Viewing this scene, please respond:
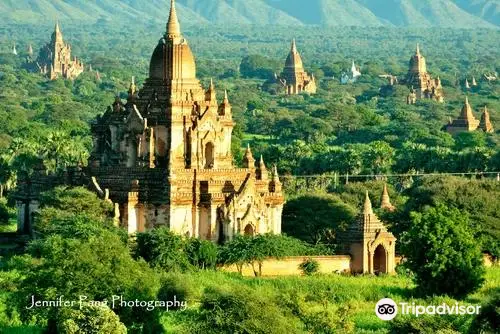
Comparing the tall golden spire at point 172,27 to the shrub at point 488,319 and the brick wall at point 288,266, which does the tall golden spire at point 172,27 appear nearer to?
the brick wall at point 288,266

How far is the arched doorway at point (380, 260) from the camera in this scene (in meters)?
52.8

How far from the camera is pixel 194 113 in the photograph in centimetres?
5475

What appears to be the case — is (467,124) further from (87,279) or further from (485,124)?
(87,279)

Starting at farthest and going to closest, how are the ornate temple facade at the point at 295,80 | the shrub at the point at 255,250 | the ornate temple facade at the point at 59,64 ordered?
the ornate temple facade at the point at 59,64 → the ornate temple facade at the point at 295,80 → the shrub at the point at 255,250

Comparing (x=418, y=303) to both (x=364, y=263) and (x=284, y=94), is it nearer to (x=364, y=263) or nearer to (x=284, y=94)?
(x=364, y=263)

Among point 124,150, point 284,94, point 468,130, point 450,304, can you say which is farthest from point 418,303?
point 284,94

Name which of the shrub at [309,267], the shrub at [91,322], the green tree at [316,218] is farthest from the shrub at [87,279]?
the green tree at [316,218]

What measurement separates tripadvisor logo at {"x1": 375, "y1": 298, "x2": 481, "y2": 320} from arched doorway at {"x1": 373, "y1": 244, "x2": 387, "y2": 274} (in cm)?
634

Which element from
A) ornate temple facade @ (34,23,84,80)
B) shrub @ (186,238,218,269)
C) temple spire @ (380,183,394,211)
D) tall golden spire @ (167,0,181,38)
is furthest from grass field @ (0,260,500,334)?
ornate temple facade @ (34,23,84,80)

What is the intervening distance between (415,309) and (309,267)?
23.8 feet

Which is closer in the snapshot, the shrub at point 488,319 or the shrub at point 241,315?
the shrub at point 241,315

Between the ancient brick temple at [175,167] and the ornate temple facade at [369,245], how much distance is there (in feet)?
9.90

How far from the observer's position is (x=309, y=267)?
169ft

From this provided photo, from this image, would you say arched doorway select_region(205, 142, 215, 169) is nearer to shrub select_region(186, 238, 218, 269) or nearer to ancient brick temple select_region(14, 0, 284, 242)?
ancient brick temple select_region(14, 0, 284, 242)
